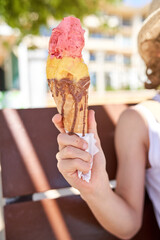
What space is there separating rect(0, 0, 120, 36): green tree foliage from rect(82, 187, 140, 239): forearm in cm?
340

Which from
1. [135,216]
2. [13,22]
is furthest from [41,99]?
[135,216]

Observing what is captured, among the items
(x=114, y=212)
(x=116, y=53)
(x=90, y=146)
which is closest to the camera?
(x=90, y=146)

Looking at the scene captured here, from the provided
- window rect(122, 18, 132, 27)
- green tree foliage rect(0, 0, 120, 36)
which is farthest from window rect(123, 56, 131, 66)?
green tree foliage rect(0, 0, 120, 36)

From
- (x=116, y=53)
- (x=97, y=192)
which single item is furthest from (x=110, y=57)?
(x=97, y=192)

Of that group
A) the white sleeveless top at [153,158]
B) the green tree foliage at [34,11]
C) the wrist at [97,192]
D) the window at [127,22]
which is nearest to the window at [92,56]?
the window at [127,22]

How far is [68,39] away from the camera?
80 centimetres

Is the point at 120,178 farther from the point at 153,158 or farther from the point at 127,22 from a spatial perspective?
the point at 127,22

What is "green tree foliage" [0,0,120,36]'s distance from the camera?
389 cm

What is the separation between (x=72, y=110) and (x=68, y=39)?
23 centimetres

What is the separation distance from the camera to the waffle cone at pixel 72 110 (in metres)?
0.82

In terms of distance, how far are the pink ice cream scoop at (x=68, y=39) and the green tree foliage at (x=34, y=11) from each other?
3255 millimetres

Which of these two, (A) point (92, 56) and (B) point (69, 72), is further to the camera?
(A) point (92, 56)

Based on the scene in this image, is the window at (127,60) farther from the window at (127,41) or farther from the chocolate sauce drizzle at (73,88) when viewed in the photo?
the chocolate sauce drizzle at (73,88)

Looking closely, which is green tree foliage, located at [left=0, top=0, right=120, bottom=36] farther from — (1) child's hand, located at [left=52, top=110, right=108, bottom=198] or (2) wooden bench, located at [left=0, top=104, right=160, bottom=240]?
(1) child's hand, located at [left=52, top=110, right=108, bottom=198]
